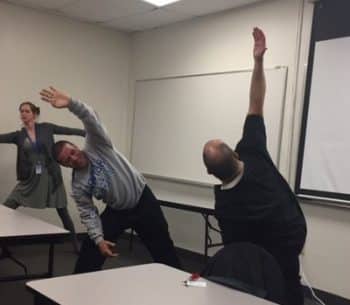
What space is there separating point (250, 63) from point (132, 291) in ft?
10.7

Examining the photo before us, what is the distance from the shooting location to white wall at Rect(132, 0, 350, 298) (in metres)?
3.72

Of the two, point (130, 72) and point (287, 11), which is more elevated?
point (287, 11)

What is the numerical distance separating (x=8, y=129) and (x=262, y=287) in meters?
3.98

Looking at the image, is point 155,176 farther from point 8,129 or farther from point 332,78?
point 332,78

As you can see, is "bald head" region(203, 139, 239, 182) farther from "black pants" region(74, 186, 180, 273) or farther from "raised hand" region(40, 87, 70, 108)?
"black pants" region(74, 186, 180, 273)

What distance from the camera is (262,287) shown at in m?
1.74

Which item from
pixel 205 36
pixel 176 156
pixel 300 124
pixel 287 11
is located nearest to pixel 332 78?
pixel 300 124

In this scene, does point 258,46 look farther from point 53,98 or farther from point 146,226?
point 146,226

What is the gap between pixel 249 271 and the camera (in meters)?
1.79

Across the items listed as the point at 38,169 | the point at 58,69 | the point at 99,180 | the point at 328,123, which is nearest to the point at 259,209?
the point at 99,180

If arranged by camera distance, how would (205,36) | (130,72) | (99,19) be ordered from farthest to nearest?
(130,72)
(99,19)
(205,36)

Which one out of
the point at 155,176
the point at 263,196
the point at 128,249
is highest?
the point at 263,196

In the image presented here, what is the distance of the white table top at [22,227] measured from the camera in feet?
8.28

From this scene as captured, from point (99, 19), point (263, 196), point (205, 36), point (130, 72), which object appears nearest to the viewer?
point (263, 196)
